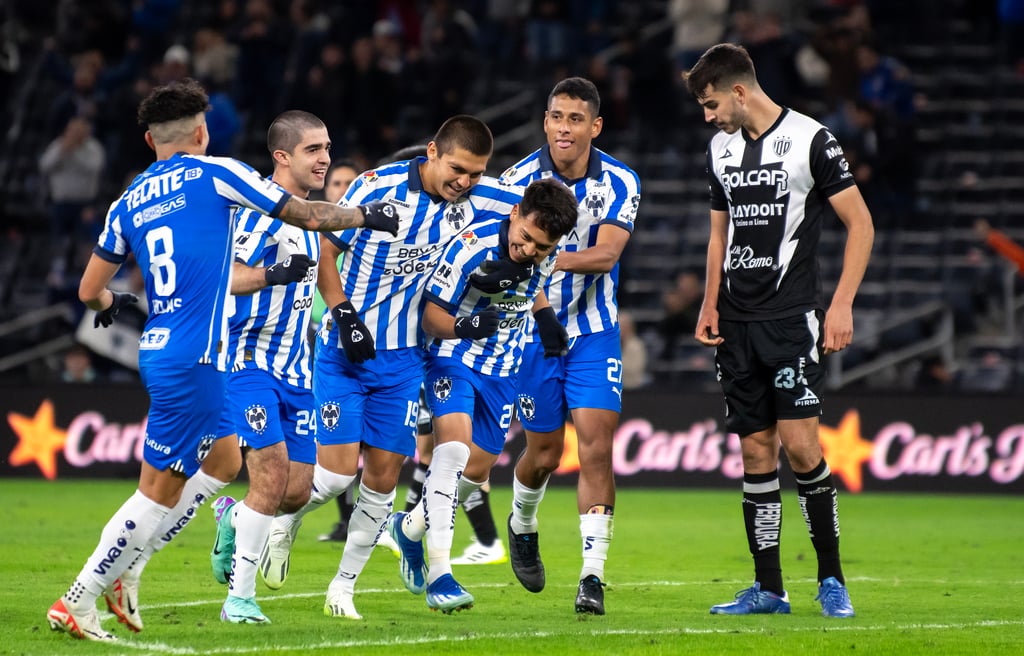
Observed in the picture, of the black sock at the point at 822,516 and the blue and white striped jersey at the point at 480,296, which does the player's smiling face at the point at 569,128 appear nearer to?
the blue and white striped jersey at the point at 480,296

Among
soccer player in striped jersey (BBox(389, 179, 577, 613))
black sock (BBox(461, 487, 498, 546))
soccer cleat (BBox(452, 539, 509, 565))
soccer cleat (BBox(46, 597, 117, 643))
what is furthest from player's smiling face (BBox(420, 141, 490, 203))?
soccer cleat (BBox(452, 539, 509, 565))

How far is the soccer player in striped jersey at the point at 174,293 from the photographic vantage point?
658cm

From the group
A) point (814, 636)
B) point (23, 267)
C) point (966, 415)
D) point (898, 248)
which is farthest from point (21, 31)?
point (814, 636)

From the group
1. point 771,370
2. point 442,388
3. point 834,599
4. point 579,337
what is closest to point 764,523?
point 834,599

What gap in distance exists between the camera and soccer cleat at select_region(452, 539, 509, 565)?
10211mm

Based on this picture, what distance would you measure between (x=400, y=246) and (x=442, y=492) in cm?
126

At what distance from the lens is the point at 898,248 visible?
62.6 feet

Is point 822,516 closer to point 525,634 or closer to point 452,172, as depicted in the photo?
point 525,634

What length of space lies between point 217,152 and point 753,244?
1093cm

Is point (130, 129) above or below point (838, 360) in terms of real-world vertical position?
above

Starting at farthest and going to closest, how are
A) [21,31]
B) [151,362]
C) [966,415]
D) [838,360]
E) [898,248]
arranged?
[21,31], [898,248], [838,360], [966,415], [151,362]

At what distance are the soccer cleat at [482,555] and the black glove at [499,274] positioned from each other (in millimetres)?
3014

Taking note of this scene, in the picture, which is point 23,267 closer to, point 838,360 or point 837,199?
point 838,360

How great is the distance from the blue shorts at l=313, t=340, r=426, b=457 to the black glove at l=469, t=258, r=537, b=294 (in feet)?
1.75
